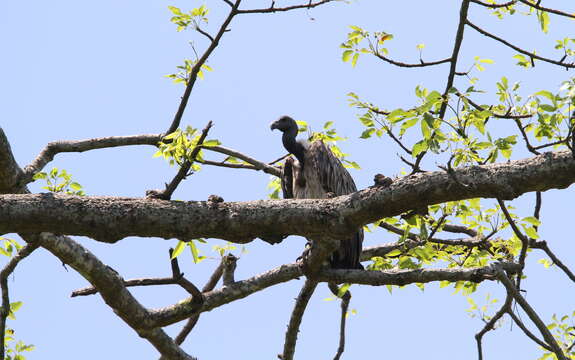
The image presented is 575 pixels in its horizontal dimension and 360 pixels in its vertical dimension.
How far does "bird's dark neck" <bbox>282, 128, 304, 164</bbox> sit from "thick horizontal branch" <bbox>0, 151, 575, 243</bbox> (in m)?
4.33

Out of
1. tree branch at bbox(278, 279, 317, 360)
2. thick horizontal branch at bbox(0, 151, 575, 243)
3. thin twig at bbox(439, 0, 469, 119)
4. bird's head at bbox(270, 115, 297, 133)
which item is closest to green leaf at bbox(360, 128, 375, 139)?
thin twig at bbox(439, 0, 469, 119)

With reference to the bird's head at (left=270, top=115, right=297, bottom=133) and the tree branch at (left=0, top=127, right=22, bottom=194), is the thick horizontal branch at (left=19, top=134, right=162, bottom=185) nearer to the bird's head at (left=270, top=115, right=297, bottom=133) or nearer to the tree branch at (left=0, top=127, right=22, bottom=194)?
the tree branch at (left=0, top=127, right=22, bottom=194)

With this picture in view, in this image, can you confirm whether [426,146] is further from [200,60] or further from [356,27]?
[200,60]

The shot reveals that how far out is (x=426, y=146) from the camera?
17.1ft

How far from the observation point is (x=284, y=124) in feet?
33.4

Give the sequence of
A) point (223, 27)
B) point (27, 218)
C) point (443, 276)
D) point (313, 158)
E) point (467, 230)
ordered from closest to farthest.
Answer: point (27, 218)
point (443, 276)
point (223, 27)
point (467, 230)
point (313, 158)

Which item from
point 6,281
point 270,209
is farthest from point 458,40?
point 6,281

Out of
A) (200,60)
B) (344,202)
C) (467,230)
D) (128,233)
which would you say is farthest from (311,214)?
(467,230)

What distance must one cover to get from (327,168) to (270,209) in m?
4.31

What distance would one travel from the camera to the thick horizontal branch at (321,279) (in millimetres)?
6047

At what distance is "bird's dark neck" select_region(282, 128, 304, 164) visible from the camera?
387 inches

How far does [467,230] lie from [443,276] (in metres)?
2.64

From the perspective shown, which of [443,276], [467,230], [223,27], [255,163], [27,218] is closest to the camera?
[27,218]

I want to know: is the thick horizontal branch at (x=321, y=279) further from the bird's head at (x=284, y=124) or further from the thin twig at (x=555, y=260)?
the bird's head at (x=284, y=124)
